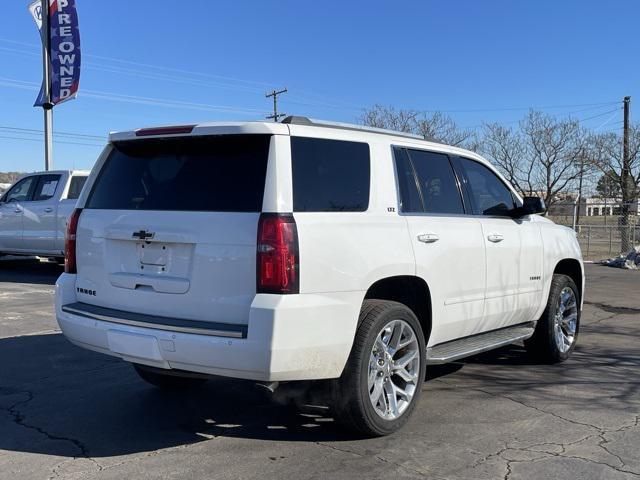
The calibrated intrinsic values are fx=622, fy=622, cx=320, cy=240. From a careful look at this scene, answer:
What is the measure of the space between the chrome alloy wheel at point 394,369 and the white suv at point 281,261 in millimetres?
11

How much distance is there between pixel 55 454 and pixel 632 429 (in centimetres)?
394

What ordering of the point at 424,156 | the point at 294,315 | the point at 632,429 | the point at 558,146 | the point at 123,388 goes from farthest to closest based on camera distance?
the point at 558,146 → the point at 123,388 → the point at 424,156 → the point at 632,429 → the point at 294,315

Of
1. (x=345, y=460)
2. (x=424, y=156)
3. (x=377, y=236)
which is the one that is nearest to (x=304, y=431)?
(x=345, y=460)

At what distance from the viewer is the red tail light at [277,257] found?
3.54m

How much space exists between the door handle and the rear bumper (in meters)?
0.81

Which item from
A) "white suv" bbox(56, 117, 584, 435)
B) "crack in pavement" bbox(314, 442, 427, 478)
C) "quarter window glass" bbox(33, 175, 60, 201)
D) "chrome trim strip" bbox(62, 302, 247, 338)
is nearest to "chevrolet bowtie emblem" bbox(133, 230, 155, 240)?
"white suv" bbox(56, 117, 584, 435)

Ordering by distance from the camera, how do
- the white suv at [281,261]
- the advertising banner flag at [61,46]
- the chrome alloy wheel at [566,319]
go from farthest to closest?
1. the advertising banner flag at [61,46]
2. the chrome alloy wheel at [566,319]
3. the white suv at [281,261]

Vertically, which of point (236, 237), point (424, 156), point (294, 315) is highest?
point (424, 156)

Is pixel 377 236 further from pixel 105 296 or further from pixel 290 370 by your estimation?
pixel 105 296

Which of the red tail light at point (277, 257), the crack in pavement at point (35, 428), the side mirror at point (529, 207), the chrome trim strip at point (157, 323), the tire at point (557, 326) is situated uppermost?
the side mirror at point (529, 207)

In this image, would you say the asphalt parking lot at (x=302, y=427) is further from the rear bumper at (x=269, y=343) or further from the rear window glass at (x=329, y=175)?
the rear window glass at (x=329, y=175)

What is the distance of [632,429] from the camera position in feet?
14.6

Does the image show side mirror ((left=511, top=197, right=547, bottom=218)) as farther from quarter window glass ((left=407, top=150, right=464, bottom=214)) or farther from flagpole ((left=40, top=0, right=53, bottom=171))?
flagpole ((left=40, top=0, right=53, bottom=171))

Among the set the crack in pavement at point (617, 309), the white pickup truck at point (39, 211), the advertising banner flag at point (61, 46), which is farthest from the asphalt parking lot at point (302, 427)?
the advertising banner flag at point (61, 46)
